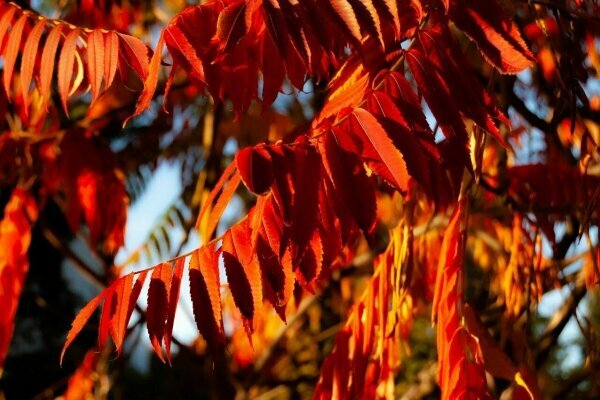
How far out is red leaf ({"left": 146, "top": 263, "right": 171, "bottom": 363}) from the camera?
125 centimetres

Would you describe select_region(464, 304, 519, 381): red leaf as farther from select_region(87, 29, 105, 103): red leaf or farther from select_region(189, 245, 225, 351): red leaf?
select_region(87, 29, 105, 103): red leaf

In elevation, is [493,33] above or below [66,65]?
below

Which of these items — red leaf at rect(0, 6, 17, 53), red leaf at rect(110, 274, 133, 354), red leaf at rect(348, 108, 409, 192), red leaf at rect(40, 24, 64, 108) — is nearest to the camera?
red leaf at rect(348, 108, 409, 192)

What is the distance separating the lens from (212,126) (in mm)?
3455

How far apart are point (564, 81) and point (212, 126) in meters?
2.04

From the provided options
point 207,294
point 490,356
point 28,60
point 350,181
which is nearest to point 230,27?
point 350,181

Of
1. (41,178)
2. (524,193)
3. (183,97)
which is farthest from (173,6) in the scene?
(524,193)

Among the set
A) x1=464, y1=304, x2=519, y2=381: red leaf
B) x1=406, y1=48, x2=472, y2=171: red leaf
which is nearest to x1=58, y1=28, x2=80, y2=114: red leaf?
x1=406, y1=48, x2=472, y2=171: red leaf

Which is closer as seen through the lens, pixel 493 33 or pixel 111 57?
pixel 493 33

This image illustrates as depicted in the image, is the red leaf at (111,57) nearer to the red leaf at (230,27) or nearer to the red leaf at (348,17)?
the red leaf at (230,27)

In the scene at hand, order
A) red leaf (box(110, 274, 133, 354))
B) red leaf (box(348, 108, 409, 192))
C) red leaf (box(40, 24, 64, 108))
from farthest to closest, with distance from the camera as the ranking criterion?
red leaf (box(40, 24, 64, 108)) → red leaf (box(110, 274, 133, 354)) → red leaf (box(348, 108, 409, 192))

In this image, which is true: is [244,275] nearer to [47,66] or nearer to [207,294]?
[207,294]

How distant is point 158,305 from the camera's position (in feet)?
4.19

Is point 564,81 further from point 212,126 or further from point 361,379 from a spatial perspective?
point 212,126
